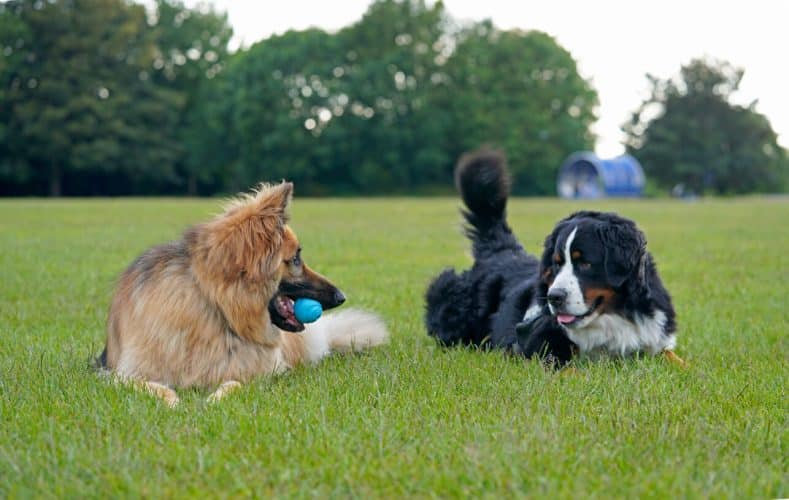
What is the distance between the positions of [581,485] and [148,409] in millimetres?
2279

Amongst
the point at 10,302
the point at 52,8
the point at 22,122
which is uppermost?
the point at 52,8

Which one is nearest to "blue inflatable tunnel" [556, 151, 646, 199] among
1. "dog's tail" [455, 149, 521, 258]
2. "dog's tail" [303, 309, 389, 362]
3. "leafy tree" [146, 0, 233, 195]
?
"leafy tree" [146, 0, 233, 195]

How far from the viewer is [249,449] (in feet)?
11.6

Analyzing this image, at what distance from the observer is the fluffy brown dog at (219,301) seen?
490cm

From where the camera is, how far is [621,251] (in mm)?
5234

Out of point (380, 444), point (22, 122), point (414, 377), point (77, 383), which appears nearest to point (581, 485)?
point (380, 444)

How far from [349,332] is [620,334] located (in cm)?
201

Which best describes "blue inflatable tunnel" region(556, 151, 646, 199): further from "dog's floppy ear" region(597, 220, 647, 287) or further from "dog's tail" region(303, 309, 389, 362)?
"dog's floppy ear" region(597, 220, 647, 287)

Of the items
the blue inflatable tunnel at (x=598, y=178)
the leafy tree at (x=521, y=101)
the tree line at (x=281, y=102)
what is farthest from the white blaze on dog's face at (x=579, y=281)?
the leafy tree at (x=521, y=101)

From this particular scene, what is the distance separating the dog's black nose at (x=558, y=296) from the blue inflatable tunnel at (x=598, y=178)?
48347 mm

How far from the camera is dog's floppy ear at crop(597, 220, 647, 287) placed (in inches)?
206

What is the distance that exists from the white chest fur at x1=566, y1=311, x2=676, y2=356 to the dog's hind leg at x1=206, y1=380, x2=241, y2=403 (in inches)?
87.3

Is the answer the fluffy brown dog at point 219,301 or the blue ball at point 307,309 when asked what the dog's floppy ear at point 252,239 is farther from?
the blue ball at point 307,309

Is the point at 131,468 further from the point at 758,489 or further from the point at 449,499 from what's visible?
the point at 758,489
